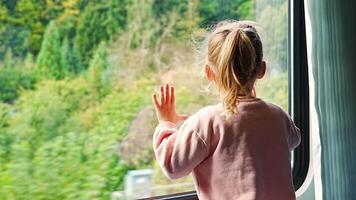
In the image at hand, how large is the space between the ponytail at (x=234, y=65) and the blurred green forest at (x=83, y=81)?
37cm

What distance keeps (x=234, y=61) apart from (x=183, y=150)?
0.81 ft

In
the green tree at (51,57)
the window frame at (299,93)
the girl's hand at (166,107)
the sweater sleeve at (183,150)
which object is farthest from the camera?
the window frame at (299,93)

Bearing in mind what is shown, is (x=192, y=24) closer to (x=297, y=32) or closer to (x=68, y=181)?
(x=297, y=32)

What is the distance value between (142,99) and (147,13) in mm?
279

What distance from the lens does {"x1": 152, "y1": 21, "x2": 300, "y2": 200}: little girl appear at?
126cm

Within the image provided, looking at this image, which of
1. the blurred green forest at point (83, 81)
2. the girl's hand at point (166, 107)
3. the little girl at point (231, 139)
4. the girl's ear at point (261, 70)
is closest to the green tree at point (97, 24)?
the blurred green forest at point (83, 81)

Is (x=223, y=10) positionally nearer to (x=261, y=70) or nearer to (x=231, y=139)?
(x=261, y=70)

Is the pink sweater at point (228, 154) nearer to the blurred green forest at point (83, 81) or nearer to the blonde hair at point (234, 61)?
the blonde hair at point (234, 61)

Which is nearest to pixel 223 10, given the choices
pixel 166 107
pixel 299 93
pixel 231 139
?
pixel 299 93

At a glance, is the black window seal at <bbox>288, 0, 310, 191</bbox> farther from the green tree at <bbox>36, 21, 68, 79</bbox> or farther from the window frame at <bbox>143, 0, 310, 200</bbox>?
the green tree at <bbox>36, 21, 68, 79</bbox>

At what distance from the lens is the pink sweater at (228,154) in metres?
1.26

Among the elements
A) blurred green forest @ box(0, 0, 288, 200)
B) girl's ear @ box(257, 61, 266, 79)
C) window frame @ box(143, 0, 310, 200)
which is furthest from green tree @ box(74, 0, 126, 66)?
window frame @ box(143, 0, 310, 200)

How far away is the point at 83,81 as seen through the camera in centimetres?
158

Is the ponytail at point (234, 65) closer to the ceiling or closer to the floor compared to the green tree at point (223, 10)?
closer to the floor
